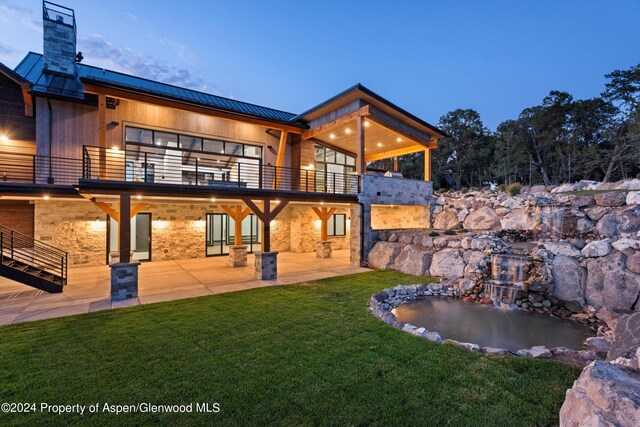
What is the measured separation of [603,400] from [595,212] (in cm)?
1227

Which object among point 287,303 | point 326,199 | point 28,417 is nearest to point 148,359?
point 28,417

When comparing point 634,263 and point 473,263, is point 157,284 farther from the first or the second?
point 634,263

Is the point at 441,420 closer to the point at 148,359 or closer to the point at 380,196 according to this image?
the point at 148,359

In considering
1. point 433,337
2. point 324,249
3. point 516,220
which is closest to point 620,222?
point 516,220

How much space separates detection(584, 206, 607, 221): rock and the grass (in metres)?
10.1

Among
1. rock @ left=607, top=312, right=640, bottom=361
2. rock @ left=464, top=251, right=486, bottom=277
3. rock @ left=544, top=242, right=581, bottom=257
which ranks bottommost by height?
rock @ left=607, top=312, right=640, bottom=361

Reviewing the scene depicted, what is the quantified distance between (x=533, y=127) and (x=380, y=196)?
25.0 meters

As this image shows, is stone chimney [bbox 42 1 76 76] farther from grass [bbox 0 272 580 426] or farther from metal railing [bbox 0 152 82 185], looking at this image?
grass [bbox 0 272 580 426]

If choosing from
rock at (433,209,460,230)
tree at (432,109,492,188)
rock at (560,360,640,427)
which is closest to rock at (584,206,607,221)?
rock at (433,209,460,230)

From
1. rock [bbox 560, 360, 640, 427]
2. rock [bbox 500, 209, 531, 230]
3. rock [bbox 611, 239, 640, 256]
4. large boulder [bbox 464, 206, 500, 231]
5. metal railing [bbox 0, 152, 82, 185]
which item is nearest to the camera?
rock [bbox 560, 360, 640, 427]

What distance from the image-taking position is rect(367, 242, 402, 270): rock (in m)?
12.1

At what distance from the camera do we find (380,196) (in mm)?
13945

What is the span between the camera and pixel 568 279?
7957 mm

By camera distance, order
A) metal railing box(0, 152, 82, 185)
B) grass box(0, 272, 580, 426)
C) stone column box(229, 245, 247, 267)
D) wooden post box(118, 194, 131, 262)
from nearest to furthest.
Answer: grass box(0, 272, 580, 426) → wooden post box(118, 194, 131, 262) → metal railing box(0, 152, 82, 185) → stone column box(229, 245, 247, 267)
